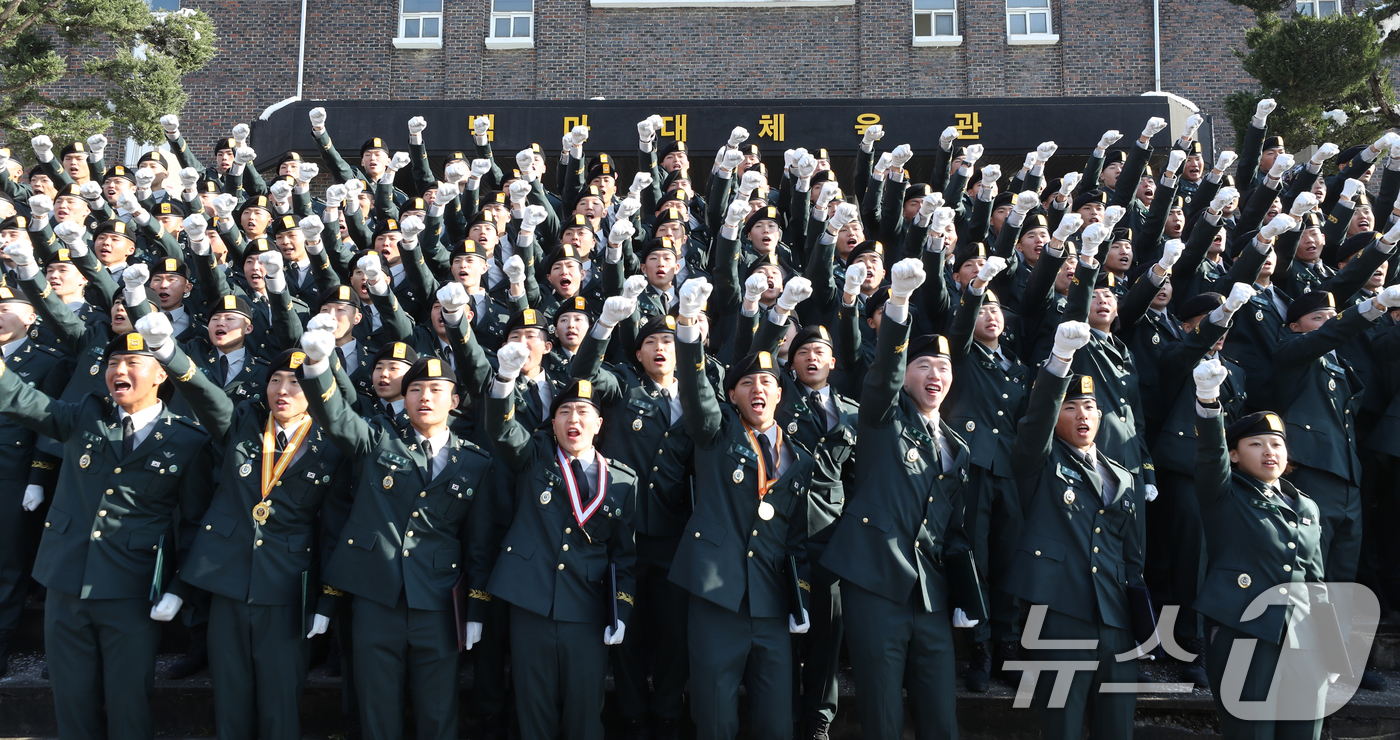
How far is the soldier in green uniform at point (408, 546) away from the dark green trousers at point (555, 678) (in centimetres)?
26

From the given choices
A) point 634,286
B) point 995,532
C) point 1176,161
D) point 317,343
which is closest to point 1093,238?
point 995,532

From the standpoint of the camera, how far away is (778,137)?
1200 cm

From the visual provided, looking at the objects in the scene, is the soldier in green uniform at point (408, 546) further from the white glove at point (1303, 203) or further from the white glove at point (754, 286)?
the white glove at point (1303, 203)

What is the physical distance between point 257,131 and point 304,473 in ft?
36.5

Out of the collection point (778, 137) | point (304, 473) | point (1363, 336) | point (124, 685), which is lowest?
point (124, 685)

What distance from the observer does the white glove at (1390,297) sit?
15.1 feet

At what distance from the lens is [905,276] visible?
3811 mm

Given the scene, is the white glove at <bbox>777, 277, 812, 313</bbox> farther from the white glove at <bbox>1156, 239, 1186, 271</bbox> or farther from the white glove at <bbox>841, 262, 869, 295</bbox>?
the white glove at <bbox>1156, 239, 1186, 271</bbox>

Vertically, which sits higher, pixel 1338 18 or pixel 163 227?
pixel 1338 18

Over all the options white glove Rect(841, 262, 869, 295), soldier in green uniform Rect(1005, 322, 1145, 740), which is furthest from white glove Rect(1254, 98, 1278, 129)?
white glove Rect(841, 262, 869, 295)

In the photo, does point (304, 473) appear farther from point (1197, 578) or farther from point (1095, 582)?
point (1197, 578)

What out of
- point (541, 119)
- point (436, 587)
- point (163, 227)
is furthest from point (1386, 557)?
point (541, 119)

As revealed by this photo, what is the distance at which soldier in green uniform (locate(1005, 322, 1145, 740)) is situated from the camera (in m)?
3.97

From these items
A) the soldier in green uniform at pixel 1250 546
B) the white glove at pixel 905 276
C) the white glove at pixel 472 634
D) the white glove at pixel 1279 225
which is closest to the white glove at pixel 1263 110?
the white glove at pixel 1279 225
